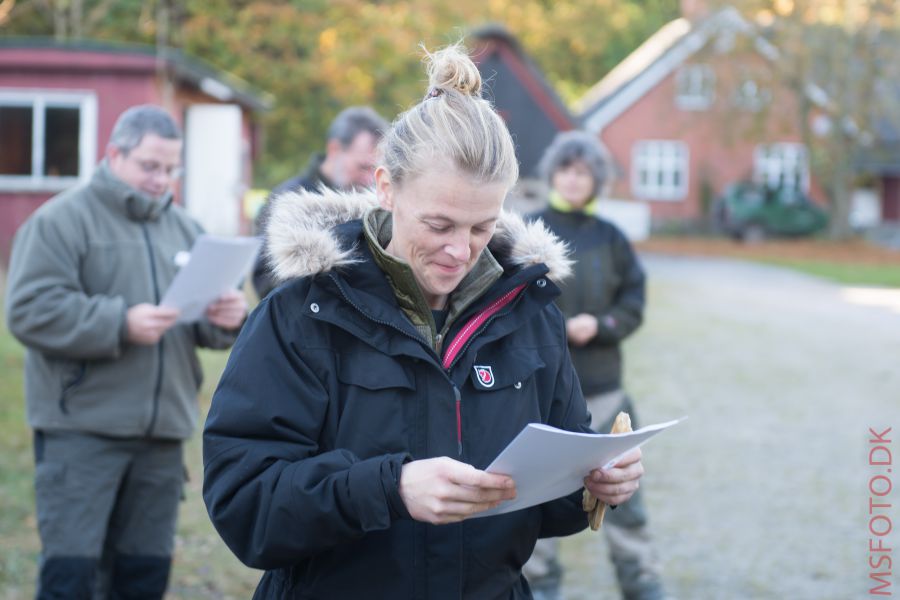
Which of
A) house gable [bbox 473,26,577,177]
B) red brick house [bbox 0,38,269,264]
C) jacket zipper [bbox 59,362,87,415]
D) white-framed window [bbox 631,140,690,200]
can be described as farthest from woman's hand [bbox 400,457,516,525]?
white-framed window [bbox 631,140,690,200]

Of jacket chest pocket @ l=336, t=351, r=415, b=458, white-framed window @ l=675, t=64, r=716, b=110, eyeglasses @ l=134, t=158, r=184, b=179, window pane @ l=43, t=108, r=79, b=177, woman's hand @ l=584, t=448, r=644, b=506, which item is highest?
white-framed window @ l=675, t=64, r=716, b=110

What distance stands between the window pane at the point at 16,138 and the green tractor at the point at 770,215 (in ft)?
90.4

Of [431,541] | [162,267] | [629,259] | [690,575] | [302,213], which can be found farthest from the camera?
[690,575]

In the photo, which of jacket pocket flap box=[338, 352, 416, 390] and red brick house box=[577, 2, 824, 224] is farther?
red brick house box=[577, 2, 824, 224]

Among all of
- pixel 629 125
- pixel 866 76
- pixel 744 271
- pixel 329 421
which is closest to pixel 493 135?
pixel 329 421

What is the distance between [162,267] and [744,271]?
26273 millimetres

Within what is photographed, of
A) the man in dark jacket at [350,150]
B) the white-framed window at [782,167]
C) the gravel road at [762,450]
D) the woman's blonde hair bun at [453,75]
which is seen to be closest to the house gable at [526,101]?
the gravel road at [762,450]

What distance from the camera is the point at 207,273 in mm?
4605

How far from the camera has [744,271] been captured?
97.5 ft

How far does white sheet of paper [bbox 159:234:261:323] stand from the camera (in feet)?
14.7

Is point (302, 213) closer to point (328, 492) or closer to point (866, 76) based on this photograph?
point (328, 492)

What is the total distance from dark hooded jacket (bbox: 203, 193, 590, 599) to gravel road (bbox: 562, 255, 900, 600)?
3843 millimetres

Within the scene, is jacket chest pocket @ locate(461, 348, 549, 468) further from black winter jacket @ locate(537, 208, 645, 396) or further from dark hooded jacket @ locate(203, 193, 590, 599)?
black winter jacket @ locate(537, 208, 645, 396)

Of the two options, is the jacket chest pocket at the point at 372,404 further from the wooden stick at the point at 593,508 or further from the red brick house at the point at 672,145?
the red brick house at the point at 672,145
